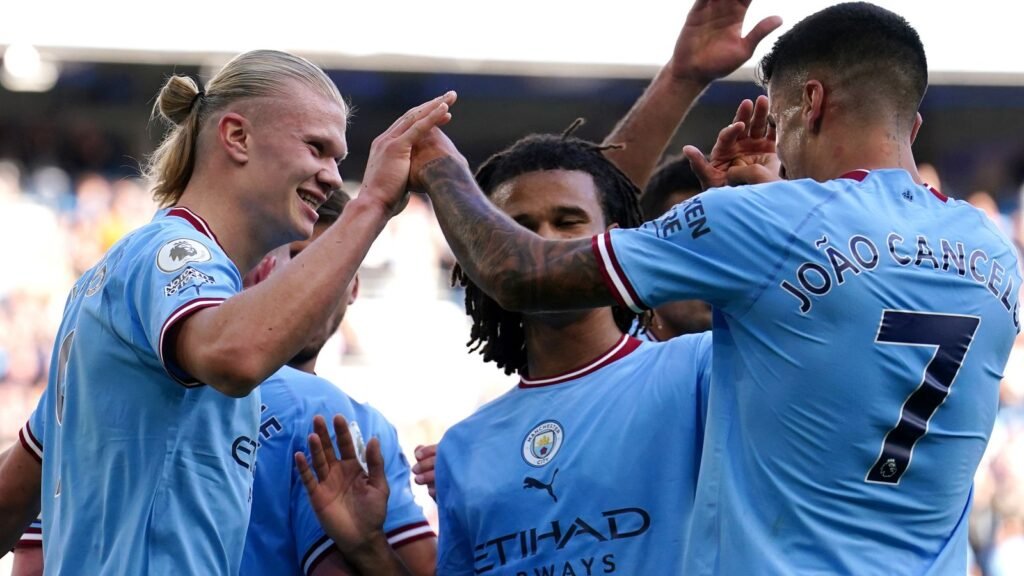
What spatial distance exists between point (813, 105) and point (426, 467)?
1.44 metres

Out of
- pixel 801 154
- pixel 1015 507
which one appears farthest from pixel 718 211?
pixel 1015 507

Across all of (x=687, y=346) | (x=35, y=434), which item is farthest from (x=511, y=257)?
(x=35, y=434)

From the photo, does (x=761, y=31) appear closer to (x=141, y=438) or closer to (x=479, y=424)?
(x=479, y=424)

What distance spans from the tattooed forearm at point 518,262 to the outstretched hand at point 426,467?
30.0 inches

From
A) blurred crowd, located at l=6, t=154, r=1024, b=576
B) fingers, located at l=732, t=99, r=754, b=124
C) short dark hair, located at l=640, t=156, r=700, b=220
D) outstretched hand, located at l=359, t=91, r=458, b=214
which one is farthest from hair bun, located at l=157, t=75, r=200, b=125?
blurred crowd, located at l=6, t=154, r=1024, b=576

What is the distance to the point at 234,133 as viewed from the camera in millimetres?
3350

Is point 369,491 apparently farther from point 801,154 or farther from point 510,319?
point 801,154

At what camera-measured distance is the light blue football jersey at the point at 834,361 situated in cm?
278

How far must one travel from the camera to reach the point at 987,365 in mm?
2914

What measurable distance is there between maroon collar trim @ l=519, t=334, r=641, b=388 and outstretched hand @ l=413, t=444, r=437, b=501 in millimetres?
337

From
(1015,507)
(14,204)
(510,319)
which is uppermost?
(510,319)

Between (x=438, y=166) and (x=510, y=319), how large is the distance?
0.73 m

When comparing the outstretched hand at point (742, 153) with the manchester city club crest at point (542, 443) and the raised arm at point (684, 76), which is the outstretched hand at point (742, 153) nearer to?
the raised arm at point (684, 76)

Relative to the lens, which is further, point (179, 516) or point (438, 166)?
point (438, 166)
